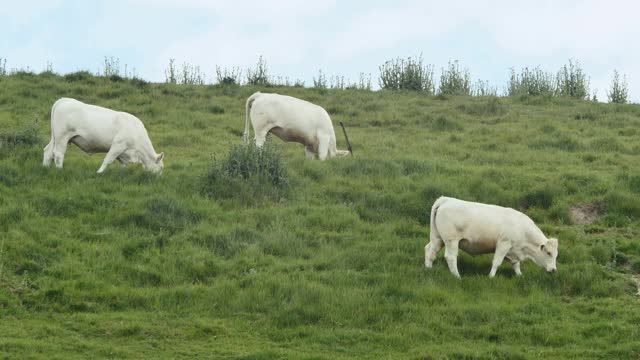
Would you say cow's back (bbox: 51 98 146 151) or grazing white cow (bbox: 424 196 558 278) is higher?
cow's back (bbox: 51 98 146 151)

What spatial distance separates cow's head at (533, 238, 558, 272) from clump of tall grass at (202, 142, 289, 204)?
5450 mm

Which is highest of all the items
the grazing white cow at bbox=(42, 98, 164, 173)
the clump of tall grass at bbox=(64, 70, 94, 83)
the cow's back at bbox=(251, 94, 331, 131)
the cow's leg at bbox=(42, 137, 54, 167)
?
the clump of tall grass at bbox=(64, 70, 94, 83)

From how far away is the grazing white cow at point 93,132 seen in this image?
→ 63.2ft

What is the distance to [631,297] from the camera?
1521 cm

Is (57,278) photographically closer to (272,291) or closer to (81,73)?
(272,291)

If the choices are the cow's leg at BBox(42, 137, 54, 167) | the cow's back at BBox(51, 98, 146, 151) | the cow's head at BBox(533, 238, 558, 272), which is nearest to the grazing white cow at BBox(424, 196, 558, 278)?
the cow's head at BBox(533, 238, 558, 272)

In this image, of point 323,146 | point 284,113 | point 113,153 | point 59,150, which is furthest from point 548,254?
point 59,150

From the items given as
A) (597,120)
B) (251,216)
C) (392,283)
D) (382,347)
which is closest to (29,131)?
(251,216)

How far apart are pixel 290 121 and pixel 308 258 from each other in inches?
229

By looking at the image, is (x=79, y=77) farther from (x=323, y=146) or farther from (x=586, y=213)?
(x=586, y=213)

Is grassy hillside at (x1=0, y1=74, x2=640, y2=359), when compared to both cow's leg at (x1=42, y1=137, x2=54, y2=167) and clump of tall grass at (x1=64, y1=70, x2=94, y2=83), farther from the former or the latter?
clump of tall grass at (x1=64, y1=70, x2=94, y2=83)

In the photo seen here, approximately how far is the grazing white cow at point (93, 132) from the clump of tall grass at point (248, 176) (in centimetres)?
165

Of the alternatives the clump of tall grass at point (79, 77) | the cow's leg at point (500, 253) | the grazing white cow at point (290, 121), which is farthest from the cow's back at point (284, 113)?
the clump of tall grass at point (79, 77)

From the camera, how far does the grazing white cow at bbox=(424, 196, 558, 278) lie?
15812mm
